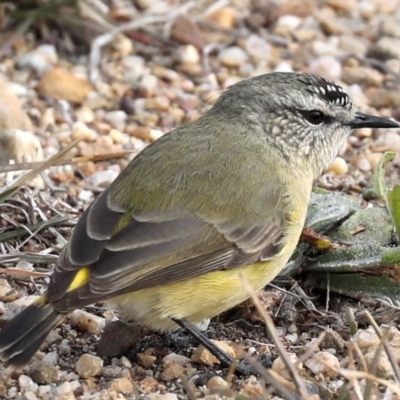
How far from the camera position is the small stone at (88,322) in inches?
188

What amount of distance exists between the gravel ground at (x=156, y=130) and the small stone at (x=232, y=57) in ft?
0.04

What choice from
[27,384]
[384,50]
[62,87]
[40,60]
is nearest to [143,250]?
[27,384]

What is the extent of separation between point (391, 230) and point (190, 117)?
2.51m

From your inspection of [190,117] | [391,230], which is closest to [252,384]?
[391,230]

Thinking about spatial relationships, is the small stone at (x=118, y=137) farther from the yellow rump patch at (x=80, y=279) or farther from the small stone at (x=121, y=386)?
the small stone at (x=121, y=386)

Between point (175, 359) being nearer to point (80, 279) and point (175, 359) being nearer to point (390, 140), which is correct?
point (80, 279)

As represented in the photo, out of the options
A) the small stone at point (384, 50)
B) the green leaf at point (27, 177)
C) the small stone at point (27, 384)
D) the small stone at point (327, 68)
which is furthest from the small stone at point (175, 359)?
the small stone at point (384, 50)

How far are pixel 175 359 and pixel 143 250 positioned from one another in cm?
60

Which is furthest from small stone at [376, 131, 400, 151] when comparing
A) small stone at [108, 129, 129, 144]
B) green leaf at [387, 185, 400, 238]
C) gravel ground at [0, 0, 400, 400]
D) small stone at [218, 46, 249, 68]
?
green leaf at [387, 185, 400, 238]

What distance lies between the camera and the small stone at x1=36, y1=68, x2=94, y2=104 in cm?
733

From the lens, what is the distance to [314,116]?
5164mm

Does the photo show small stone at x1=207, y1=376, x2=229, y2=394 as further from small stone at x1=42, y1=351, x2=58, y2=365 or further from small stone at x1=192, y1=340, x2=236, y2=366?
small stone at x1=42, y1=351, x2=58, y2=365

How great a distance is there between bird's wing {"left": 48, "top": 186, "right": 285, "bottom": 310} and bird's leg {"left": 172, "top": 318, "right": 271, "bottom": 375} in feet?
1.03

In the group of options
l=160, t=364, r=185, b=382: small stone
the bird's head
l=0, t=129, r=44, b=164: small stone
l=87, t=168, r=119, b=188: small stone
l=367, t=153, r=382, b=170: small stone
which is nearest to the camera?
l=160, t=364, r=185, b=382: small stone
